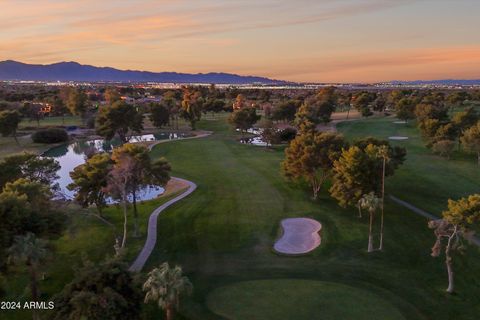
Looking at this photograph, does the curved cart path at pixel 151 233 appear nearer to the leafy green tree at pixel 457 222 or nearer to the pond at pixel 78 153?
the pond at pixel 78 153

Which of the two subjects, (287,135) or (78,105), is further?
(78,105)

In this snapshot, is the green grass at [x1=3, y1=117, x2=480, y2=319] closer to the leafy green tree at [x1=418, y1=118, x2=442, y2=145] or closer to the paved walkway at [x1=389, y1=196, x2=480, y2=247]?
the paved walkway at [x1=389, y1=196, x2=480, y2=247]

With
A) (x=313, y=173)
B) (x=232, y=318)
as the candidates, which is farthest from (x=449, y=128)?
(x=232, y=318)

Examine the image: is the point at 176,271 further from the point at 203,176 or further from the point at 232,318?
the point at 203,176

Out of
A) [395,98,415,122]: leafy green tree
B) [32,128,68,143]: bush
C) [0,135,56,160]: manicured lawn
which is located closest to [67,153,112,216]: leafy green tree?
[0,135,56,160]: manicured lawn

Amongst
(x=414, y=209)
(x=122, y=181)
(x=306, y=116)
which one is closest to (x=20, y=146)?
(x=122, y=181)

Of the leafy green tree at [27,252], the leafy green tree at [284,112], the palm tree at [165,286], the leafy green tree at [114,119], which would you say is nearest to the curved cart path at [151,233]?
the leafy green tree at [27,252]

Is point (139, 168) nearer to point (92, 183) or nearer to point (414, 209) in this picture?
point (92, 183)
